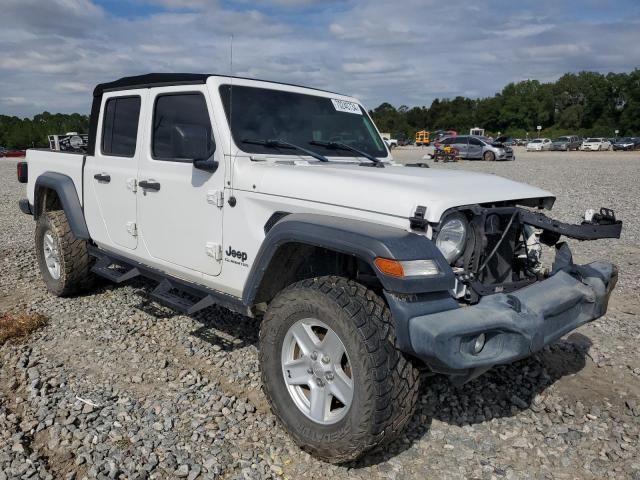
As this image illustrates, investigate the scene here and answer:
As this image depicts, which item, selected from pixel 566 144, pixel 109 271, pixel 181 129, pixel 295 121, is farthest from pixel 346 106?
pixel 566 144

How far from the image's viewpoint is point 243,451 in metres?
3.14

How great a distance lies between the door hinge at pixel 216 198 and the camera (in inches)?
145

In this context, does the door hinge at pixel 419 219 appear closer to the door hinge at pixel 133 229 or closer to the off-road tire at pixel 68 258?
the door hinge at pixel 133 229

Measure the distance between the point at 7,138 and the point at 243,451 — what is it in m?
85.3

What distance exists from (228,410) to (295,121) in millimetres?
2081

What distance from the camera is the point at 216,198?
370cm

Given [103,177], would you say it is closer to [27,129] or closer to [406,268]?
[406,268]

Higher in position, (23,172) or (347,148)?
(347,148)

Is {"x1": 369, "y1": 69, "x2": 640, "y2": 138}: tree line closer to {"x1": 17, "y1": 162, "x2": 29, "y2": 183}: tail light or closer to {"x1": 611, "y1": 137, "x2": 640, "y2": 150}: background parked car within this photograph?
{"x1": 611, "y1": 137, "x2": 640, "y2": 150}: background parked car

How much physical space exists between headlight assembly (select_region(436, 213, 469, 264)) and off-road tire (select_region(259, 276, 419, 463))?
453 mm

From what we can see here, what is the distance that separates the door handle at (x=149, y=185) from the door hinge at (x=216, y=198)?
0.68 metres

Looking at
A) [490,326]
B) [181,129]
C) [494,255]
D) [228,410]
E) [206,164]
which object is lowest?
[228,410]

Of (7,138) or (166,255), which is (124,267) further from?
(7,138)

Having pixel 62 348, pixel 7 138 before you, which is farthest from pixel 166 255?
pixel 7 138
